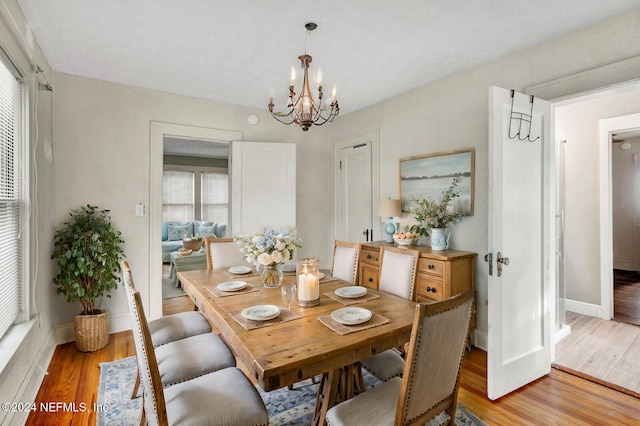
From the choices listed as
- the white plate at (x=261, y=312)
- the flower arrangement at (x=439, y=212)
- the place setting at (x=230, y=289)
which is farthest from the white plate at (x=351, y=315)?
the flower arrangement at (x=439, y=212)

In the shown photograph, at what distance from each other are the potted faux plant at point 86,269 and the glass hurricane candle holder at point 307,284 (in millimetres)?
Result: 2120

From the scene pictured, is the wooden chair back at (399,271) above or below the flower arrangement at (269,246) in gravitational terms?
below

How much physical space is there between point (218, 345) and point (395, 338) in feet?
3.62

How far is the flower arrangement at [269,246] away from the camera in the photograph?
2.07 meters

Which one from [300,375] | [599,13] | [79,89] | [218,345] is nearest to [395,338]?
[300,375]

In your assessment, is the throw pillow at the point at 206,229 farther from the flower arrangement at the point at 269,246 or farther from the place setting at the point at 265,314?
the place setting at the point at 265,314

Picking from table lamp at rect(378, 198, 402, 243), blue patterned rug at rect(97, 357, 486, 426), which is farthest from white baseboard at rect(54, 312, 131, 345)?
table lamp at rect(378, 198, 402, 243)

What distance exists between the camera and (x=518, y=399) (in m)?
2.18

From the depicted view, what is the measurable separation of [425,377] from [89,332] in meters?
3.03

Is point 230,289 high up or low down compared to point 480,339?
up

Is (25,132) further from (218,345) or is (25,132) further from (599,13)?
(599,13)

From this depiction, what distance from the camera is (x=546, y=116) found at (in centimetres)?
246

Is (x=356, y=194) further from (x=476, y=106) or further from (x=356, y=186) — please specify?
(x=476, y=106)

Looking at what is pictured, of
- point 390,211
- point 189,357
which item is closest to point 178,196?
point 390,211
